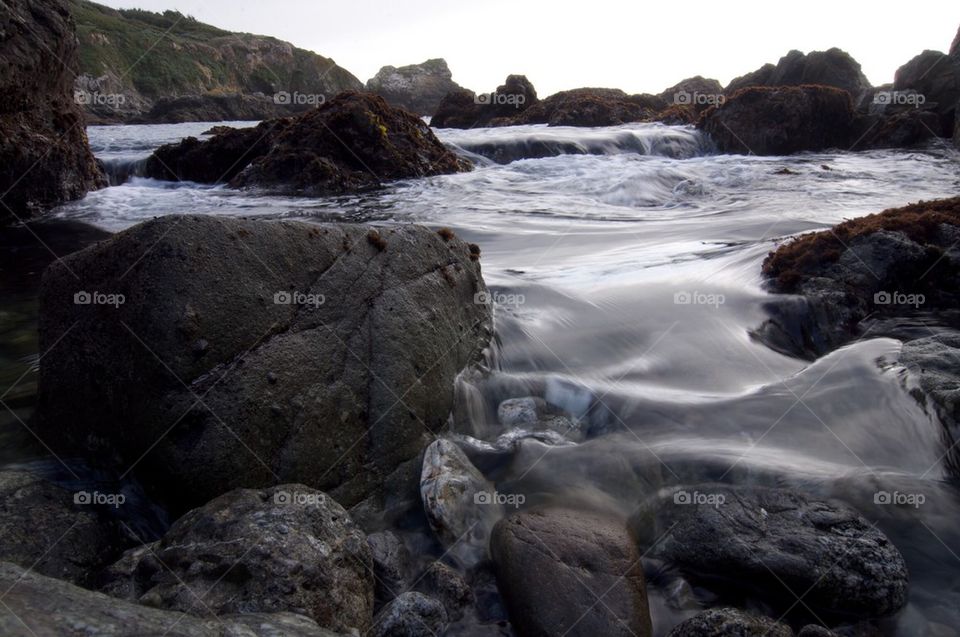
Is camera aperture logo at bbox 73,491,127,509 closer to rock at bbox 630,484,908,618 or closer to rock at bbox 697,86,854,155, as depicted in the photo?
rock at bbox 630,484,908,618

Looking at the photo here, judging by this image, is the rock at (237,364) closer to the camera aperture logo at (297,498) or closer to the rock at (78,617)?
the camera aperture logo at (297,498)

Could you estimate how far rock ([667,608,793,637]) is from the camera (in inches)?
90.1

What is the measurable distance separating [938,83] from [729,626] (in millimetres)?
23867

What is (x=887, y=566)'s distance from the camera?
2.61 m

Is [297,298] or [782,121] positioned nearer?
[297,298]

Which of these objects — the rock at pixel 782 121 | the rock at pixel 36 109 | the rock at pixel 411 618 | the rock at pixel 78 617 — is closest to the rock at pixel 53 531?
the rock at pixel 78 617

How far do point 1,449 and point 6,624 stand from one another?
239cm

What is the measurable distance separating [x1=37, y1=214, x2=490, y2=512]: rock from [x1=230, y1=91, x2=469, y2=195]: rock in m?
7.99

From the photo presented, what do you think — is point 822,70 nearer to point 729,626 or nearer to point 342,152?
point 342,152

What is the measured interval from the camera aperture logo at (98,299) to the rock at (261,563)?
3.76 feet

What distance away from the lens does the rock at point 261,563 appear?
2.28 metres

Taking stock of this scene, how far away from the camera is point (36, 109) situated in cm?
901

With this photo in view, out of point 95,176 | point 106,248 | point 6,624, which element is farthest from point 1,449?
point 95,176

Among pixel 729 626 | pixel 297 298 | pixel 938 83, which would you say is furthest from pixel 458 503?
pixel 938 83
